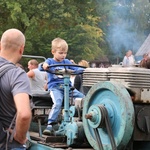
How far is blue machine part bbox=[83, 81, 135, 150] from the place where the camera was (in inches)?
156

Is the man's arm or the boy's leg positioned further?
the boy's leg

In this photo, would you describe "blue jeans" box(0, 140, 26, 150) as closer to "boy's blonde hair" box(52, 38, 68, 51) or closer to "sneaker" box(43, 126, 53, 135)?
"sneaker" box(43, 126, 53, 135)

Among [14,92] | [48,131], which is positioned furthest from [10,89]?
[48,131]

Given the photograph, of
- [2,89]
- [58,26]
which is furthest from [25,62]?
[2,89]

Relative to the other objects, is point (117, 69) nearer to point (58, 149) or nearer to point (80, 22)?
point (58, 149)

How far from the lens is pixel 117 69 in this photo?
4.32 metres

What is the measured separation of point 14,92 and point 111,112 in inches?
53.4

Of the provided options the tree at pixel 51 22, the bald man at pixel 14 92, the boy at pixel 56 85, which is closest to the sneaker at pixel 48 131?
the boy at pixel 56 85

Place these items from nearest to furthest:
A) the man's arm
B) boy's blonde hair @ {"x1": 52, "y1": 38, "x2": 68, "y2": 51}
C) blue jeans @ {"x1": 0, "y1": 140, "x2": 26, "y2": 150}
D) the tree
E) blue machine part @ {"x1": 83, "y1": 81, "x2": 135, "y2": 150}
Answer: the man's arm < blue jeans @ {"x1": 0, "y1": 140, "x2": 26, "y2": 150} < blue machine part @ {"x1": 83, "y1": 81, "x2": 135, "y2": 150} < boy's blonde hair @ {"x1": 52, "y1": 38, "x2": 68, "y2": 51} < the tree

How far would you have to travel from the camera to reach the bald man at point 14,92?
297cm

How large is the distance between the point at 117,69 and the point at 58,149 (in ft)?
3.23

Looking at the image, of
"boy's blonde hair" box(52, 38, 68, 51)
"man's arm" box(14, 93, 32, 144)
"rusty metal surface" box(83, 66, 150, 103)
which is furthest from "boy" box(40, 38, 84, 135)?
"man's arm" box(14, 93, 32, 144)

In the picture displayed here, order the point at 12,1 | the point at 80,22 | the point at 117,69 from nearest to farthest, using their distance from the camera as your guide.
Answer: the point at 117,69 < the point at 12,1 < the point at 80,22

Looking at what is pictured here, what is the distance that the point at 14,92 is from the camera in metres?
3.01
